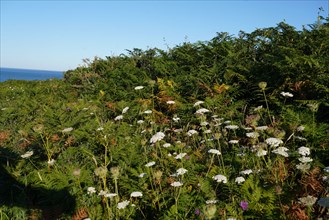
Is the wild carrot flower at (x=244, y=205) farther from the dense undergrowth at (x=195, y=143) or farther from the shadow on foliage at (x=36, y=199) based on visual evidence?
the shadow on foliage at (x=36, y=199)

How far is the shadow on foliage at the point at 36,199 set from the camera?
4088mm

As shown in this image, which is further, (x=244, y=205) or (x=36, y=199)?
(x=36, y=199)

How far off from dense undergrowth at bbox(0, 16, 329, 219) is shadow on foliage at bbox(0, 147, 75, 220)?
0.6 inches

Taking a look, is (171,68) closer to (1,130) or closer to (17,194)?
(1,130)

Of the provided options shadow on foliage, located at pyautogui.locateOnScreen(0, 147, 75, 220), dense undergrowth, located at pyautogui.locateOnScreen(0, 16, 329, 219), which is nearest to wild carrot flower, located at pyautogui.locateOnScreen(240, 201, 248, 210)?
dense undergrowth, located at pyautogui.locateOnScreen(0, 16, 329, 219)

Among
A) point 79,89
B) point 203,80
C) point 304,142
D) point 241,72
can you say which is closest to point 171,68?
point 203,80

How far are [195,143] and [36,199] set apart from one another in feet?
9.02

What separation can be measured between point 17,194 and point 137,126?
2.83 meters

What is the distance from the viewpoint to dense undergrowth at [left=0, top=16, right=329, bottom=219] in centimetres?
371

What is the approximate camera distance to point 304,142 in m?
4.77

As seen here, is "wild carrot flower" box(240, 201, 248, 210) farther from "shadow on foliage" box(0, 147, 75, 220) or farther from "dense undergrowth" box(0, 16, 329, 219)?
"shadow on foliage" box(0, 147, 75, 220)

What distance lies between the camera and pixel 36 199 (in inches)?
182

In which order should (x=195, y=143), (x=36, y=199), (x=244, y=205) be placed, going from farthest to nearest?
(x=195, y=143) < (x=36, y=199) < (x=244, y=205)

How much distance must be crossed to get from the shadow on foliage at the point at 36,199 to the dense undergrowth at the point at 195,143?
15 millimetres
